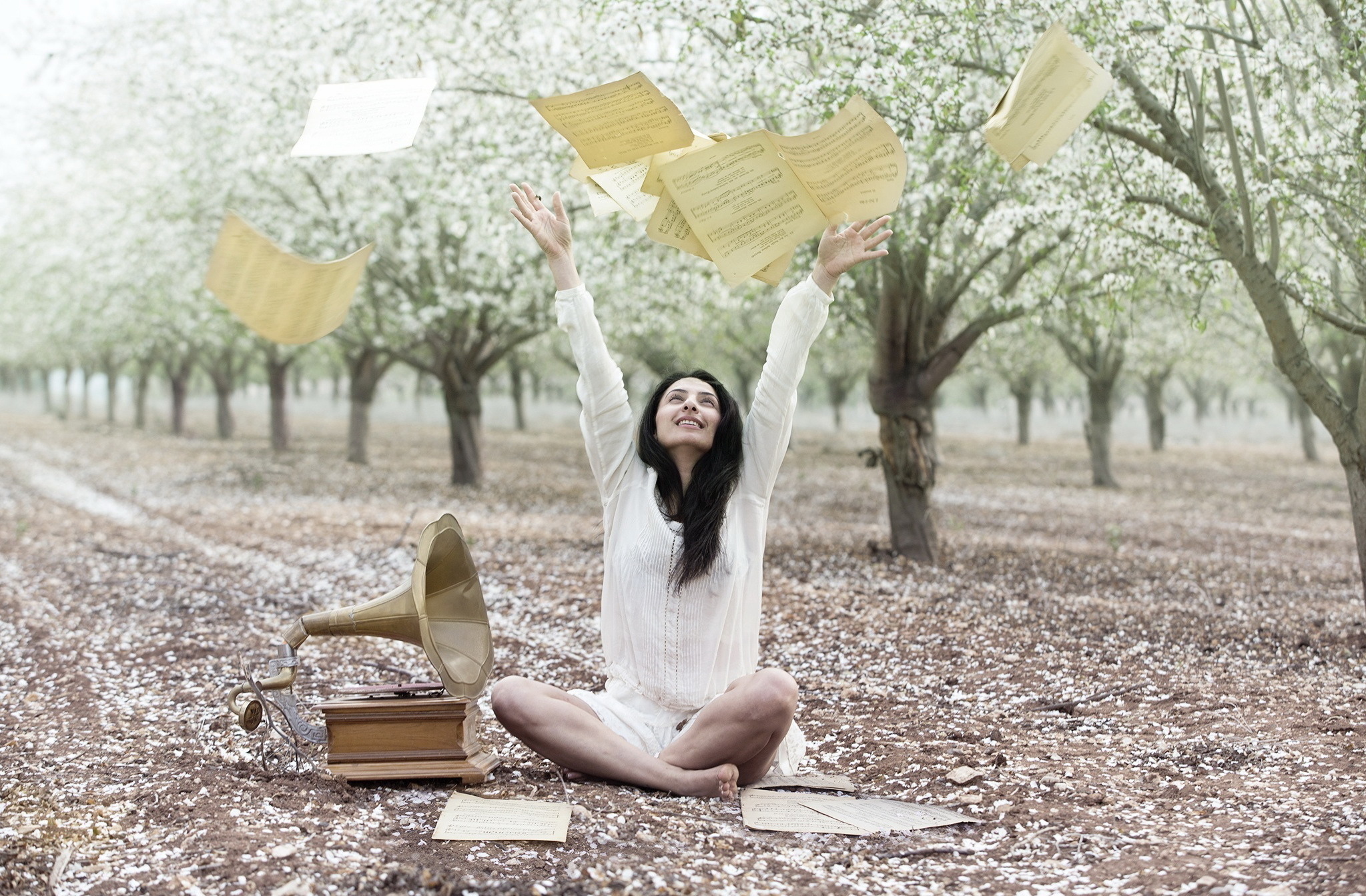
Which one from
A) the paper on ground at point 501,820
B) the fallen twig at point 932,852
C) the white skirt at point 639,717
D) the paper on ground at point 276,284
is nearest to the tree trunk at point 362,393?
the paper on ground at point 276,284

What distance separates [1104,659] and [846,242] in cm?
379

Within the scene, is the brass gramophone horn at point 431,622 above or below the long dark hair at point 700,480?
below

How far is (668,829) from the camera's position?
12.4 ft

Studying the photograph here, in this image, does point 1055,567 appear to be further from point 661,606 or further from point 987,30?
point 661,606

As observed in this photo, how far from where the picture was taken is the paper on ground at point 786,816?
3906mm

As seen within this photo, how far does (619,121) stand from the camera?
13.5 feet

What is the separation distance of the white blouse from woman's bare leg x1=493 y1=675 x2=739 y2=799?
0.77ft

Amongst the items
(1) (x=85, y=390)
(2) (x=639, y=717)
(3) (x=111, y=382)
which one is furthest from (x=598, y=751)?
(1) (x=85, y=390)

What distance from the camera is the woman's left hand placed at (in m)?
4.29

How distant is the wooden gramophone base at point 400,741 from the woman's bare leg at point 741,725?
765mm

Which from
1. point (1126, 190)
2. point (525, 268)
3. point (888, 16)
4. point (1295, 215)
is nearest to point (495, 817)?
Answer: point (888, 16)

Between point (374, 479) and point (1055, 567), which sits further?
point (374, 479)

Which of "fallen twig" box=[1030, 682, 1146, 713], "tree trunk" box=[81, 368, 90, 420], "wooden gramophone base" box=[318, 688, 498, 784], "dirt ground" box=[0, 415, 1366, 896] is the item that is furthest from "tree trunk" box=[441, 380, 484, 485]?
"tree trunk" box=[81, 368, 90, 420]

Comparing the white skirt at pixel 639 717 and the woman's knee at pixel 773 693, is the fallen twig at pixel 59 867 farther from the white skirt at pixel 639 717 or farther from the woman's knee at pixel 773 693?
the woman's knee at pixel 773 693
